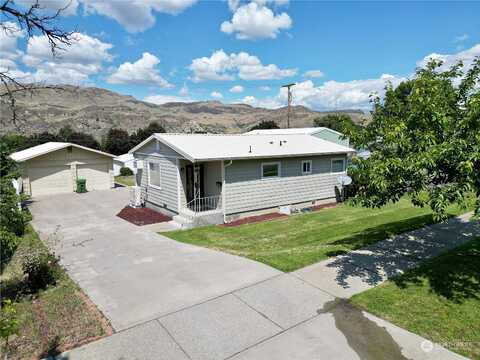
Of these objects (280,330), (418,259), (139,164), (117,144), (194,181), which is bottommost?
(280,330)

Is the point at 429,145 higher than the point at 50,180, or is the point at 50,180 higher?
the point at 429,145

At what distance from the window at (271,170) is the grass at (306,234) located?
210 centimetres

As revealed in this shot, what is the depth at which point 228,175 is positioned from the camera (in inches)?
490

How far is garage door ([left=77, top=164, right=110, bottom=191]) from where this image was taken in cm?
2098

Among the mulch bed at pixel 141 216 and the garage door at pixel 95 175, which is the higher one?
the garage door at pixel 95 175

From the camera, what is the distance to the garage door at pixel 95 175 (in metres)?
21.0

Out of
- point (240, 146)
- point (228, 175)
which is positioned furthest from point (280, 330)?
point (240, 146)

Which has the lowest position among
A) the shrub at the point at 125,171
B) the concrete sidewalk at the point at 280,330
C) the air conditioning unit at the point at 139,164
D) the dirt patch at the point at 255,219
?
the dirt patch at the point at 255,219

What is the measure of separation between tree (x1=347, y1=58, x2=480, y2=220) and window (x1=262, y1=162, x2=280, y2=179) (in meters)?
7.90

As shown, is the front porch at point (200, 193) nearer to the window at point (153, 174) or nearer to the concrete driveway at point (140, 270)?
the window at point (153, 174)

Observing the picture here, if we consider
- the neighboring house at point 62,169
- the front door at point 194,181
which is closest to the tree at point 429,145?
the front door at point 194,181

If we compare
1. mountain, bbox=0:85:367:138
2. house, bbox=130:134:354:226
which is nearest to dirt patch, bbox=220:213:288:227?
house, bbox=130:134:354:226

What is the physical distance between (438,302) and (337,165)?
11806 millimetres

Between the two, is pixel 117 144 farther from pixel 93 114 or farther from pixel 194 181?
pixel 93 114
